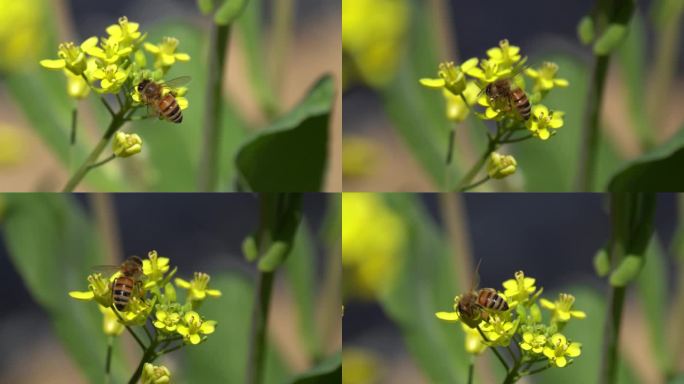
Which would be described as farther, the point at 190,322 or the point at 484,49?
the point at 484,49

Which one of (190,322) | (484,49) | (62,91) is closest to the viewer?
(190,322)

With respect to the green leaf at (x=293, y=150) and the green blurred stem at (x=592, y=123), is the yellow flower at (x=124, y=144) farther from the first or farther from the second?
the green blurred stem at (x=592, y=123)

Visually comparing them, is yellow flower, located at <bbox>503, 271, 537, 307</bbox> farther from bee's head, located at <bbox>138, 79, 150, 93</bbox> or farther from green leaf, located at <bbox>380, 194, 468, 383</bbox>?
bee's head, located at <bbox>138, 79, 150, 93</bbox>

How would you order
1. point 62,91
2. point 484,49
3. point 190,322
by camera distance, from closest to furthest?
point 190,322 < point 484,49 < point 62,91

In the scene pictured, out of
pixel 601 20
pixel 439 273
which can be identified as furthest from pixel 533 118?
pixel 439 273

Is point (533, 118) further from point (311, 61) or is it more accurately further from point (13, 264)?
point (13, 264)

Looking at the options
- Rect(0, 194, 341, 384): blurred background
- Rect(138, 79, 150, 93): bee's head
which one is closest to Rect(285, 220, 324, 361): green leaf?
Rect(0, 194, 341, 384): blurred background

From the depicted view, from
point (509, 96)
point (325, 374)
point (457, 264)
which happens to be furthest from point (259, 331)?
point (509, 96)

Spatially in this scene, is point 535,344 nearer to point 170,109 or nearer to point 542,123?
point 542,123
